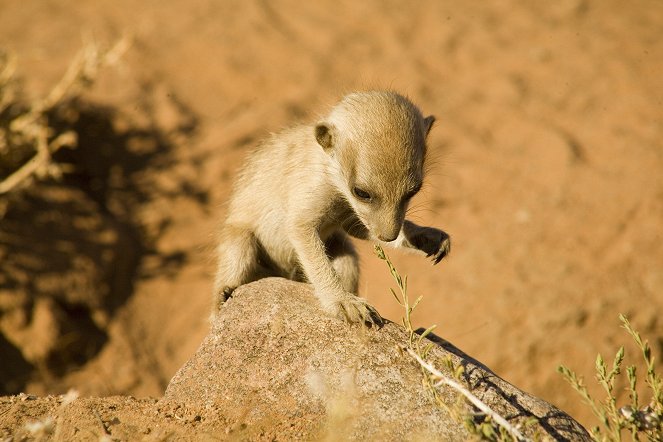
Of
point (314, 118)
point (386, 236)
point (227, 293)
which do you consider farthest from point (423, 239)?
point (227, 293)

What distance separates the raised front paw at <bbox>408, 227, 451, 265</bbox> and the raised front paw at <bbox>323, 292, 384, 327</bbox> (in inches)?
41.1

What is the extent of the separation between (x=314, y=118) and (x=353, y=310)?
2097 mm

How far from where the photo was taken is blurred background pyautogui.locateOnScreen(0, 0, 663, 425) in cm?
730

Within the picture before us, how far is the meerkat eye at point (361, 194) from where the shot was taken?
424cm

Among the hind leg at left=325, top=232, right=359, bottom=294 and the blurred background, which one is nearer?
the hind leg at left=325, top=232, right=359, bottom=294

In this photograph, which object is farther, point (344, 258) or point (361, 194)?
point (344, 258)

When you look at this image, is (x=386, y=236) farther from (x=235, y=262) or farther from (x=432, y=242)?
(x=235, y=262)

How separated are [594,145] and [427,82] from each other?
250cm

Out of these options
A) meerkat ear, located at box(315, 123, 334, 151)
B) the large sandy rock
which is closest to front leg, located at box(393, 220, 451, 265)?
meerkat ear, located at box(315, 123, 334, 151)

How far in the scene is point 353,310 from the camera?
152 inches

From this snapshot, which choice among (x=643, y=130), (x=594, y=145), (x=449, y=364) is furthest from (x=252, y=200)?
(x=643, y=130)

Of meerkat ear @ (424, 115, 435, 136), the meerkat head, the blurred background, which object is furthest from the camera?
the blurred background

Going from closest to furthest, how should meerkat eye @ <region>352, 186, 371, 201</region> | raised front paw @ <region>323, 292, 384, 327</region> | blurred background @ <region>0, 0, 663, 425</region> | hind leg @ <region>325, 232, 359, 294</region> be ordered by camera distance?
1. raised front paw @ <region>323, 292, 384, 327</region>
2. meerkat eye @ <region>352, 186, 371, 201</region>
3. hind leg @ <region>325, 232, 359, 294</region>
4. blurred background @ <region>0, 0, 663, 425</region>

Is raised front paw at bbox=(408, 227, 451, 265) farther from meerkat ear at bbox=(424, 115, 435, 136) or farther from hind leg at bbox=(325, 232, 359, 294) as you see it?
meerkat ear at bbox=(424, 115, 435, 136)
